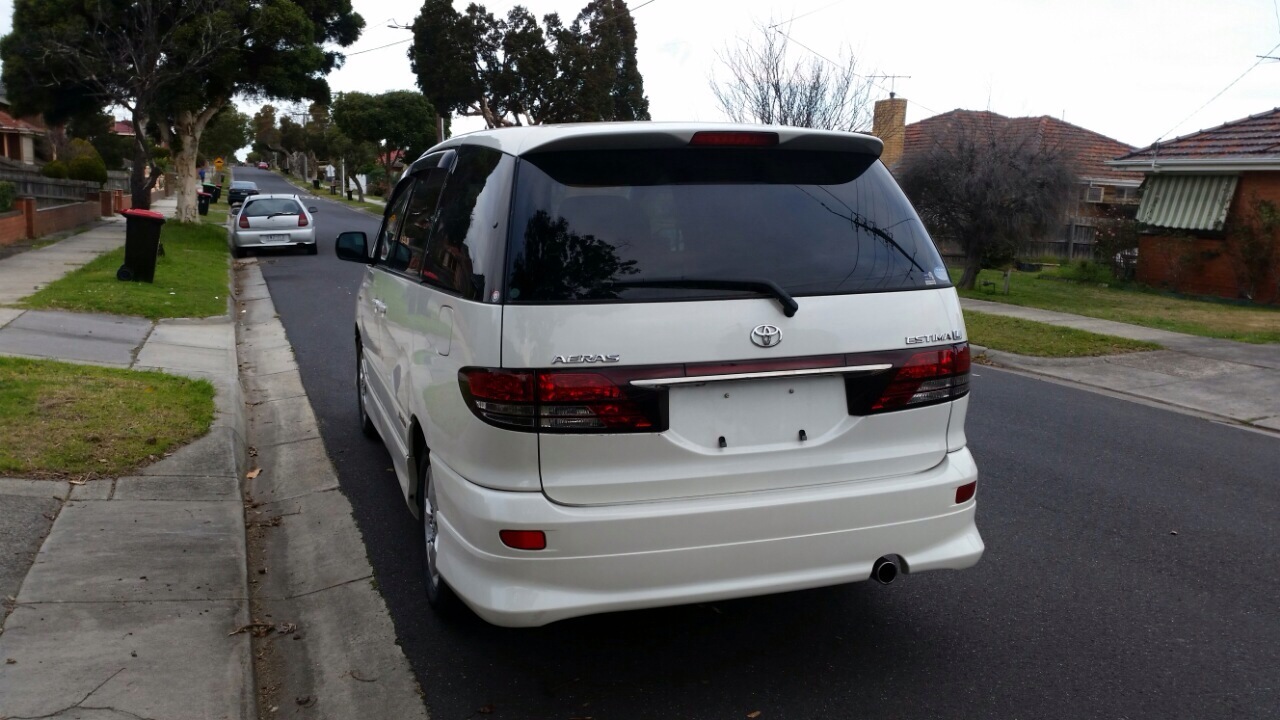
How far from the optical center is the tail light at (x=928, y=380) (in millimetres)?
3734

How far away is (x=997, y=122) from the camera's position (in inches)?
847

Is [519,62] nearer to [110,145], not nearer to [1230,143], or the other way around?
[110,145]

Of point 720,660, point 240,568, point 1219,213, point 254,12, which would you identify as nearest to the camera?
point 720,660

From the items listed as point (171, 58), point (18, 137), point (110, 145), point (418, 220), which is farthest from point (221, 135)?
point (418, 220)

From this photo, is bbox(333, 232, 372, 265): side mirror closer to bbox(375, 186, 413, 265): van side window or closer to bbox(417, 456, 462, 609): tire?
bbox(375, 186, 413, 265): van side window

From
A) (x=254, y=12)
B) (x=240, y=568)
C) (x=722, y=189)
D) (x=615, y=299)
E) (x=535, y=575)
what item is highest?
(x=254, y=12)

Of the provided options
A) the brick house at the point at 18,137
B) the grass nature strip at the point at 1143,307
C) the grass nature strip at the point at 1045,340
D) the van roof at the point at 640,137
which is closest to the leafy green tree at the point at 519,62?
the brick house at the point at 18,137

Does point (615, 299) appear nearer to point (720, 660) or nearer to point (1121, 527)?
point (720, 660)

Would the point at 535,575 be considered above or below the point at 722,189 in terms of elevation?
below

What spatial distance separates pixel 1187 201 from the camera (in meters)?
21.0

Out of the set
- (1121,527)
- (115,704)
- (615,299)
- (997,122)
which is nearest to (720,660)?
(615,299)

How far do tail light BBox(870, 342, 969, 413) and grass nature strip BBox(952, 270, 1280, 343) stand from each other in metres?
11.5

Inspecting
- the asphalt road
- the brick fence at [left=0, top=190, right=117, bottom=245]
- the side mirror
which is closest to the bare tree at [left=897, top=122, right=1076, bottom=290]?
the asphalt road

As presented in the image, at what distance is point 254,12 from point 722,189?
941 inches
